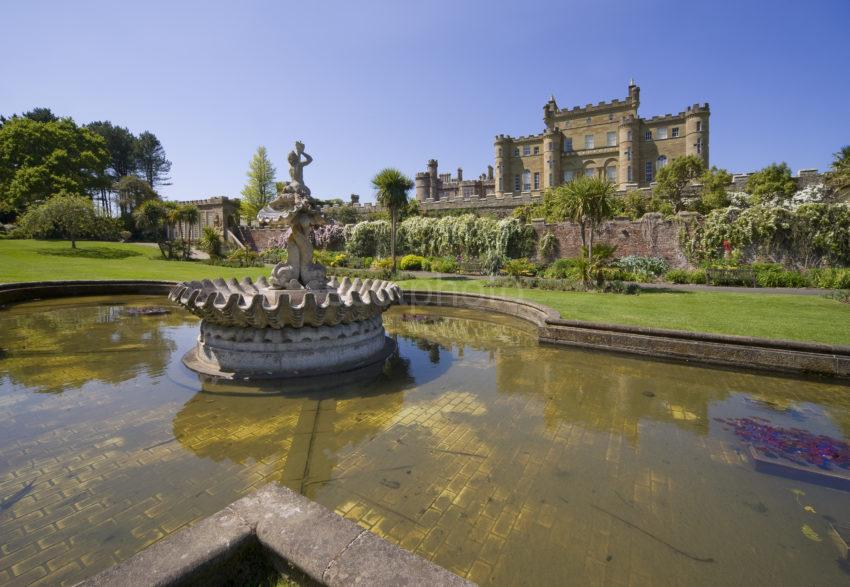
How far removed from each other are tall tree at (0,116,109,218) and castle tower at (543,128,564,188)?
2035 inches

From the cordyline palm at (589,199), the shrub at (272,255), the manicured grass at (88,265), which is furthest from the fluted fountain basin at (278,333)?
the shrub at (272,255)

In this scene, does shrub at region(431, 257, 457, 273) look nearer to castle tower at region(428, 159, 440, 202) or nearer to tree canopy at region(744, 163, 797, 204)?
tree canopy at region(744, 163, 797, 204)

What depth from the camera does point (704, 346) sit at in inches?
294

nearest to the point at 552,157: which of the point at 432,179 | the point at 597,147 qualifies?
the point at 597,147

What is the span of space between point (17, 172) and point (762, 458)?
53.3 m

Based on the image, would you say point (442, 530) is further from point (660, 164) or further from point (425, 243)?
point (660, 164)

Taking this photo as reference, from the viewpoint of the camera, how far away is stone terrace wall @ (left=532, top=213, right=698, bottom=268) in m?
23.5

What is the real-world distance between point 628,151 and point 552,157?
8811mm

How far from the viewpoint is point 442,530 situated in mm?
3006

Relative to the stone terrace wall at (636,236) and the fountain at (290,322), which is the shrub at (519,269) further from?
the fountain at (290,322)

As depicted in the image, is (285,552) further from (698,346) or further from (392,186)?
(392,186)

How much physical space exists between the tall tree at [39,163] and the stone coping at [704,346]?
45923 millimetres

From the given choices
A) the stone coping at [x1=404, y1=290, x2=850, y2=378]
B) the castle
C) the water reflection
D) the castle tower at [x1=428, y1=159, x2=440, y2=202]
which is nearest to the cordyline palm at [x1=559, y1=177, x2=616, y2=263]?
the stone coping at [x1=404, y1=290, x2=850, y2=378]

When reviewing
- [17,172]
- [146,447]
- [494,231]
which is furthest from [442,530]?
[17,172]
